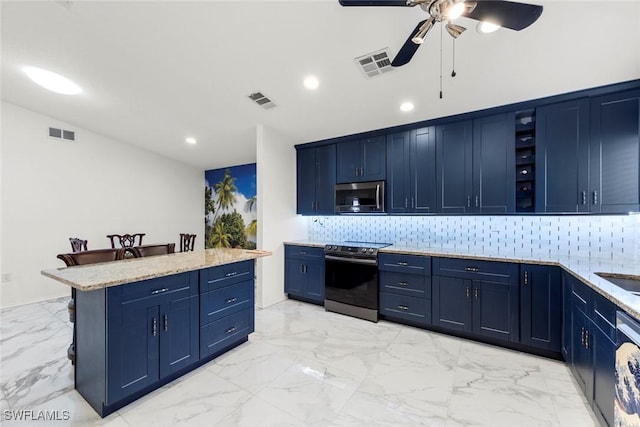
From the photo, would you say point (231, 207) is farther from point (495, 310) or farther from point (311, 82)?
point (495, 310)

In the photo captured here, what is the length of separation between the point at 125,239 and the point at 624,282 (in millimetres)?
6524

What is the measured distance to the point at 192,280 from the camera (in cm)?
222

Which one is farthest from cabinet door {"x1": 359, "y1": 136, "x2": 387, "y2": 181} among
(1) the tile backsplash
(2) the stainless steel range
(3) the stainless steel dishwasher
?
(3) the stainless steel dishwasher

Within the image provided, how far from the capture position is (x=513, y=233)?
3.06m

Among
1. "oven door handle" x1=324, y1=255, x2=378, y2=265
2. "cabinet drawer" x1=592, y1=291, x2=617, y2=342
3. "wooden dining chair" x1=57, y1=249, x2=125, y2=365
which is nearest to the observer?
"cabinet drawer" x1=592, y1=291, x2=617, y2=342

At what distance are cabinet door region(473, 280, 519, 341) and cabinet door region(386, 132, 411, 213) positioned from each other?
1272mm

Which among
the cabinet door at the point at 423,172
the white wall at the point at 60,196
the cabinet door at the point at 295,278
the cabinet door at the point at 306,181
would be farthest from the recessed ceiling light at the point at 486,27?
the white wall at the point at 60,196

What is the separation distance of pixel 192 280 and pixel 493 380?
259cm

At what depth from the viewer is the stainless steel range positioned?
3.31 metres

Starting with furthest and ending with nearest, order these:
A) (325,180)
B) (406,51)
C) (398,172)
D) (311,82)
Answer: (325,180) → (398,172) → (311,82) → (406,51)

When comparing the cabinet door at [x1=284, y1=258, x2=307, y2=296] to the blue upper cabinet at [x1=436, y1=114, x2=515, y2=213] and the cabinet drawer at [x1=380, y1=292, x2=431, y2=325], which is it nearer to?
the cabinet drawer at [x1=380, y1=292, x2=431, y2=325]

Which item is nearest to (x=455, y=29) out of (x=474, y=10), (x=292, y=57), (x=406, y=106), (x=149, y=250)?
(x=474, y=10)

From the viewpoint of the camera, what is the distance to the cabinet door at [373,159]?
12.1 ft

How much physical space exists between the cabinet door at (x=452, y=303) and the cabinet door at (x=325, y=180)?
1826 millimetres
